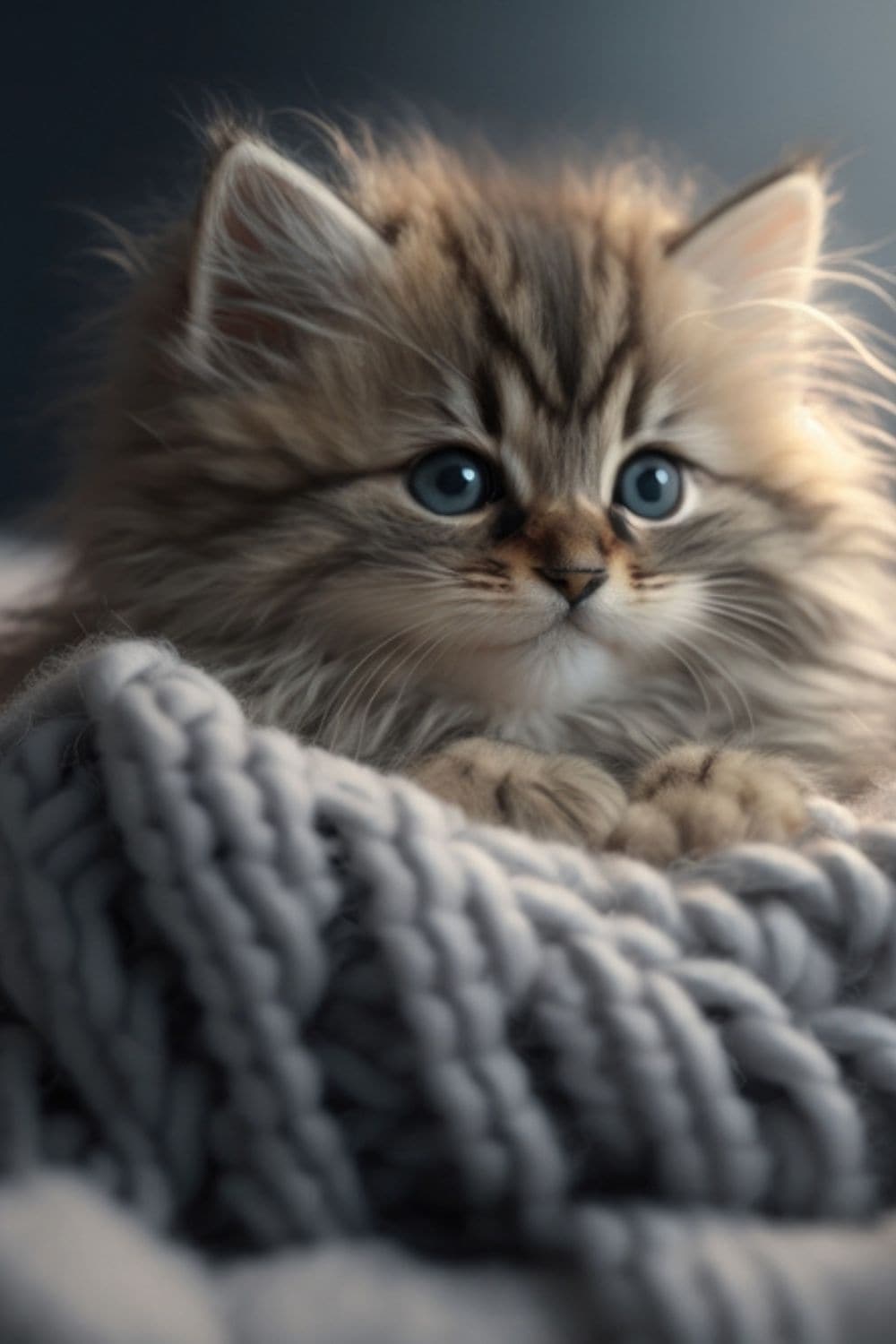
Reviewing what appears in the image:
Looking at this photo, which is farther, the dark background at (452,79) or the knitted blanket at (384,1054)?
the dark background at (452,79)

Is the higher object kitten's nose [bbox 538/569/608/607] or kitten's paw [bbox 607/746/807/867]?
kitten's nose [bbox 538/569/608/607]

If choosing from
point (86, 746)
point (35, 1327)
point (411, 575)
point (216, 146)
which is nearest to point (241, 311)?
point (216, 146)

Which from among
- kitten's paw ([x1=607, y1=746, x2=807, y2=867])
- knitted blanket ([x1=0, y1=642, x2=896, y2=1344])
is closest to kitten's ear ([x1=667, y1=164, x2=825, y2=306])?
kitten's paw ([x1=607, y1=746, x2=807, y2=867])

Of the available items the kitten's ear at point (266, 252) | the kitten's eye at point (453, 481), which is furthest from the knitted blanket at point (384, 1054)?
the kitten's ear at point (266, 252)

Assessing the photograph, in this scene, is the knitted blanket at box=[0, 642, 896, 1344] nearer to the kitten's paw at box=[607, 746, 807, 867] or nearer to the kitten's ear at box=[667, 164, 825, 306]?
the kitten's paw at box=[607, 746, 807, 867]

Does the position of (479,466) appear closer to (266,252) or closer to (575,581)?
(575,581)

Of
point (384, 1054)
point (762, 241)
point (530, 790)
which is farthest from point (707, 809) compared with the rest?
point (762, 241)

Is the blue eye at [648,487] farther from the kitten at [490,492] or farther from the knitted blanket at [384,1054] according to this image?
the knitted blanket at [384,1054]
